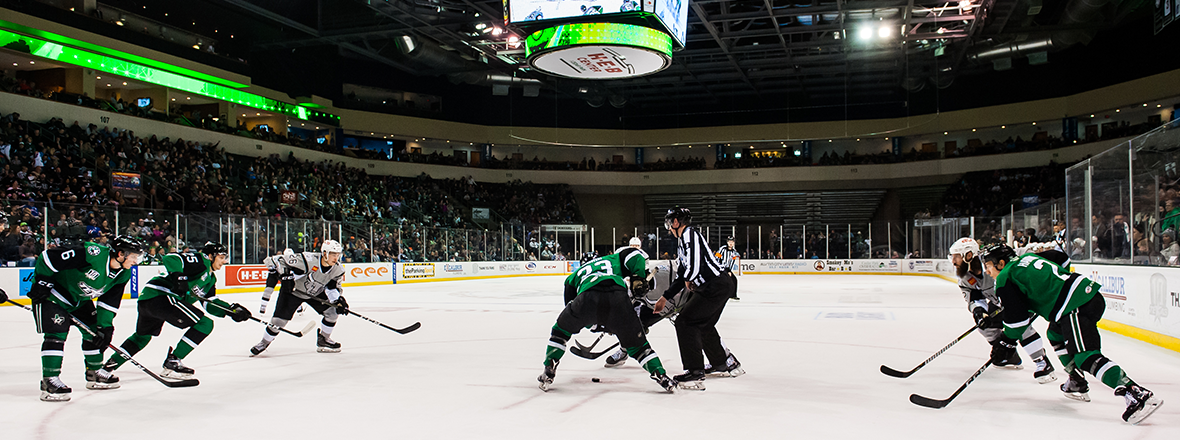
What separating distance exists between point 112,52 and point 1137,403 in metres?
27.6

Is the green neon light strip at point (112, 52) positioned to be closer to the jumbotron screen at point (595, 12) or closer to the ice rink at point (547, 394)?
the jumbotron screen at point (595, 12)

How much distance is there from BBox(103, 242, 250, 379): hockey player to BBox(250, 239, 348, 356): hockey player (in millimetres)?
1302

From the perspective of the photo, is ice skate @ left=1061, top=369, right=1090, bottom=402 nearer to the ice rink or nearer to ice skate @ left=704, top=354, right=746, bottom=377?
the ice rink

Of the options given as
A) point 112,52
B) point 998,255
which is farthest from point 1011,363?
point 112,52

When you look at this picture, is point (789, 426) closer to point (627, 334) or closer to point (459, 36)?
point (627, 334)

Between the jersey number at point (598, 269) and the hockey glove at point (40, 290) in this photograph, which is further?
the jersey number at point (598, 269)

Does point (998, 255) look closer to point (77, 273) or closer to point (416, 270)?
point (77, 273)

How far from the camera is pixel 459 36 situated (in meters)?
26.9

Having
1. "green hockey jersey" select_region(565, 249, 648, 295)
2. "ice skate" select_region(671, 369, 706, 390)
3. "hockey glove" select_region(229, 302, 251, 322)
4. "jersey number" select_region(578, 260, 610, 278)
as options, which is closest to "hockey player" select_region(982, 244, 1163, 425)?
"ice skate" select_region(671, 369, 706, 390)

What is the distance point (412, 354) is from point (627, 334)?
299 cm

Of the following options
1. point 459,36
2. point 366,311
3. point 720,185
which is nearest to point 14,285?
point 366,311

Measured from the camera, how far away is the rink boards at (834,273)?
8016mm

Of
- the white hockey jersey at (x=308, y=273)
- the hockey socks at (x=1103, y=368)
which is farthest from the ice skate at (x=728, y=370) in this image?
the white hockey jersey at (x=308, y=273)

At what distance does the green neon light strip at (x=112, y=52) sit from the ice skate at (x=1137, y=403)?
2637 centimetres
